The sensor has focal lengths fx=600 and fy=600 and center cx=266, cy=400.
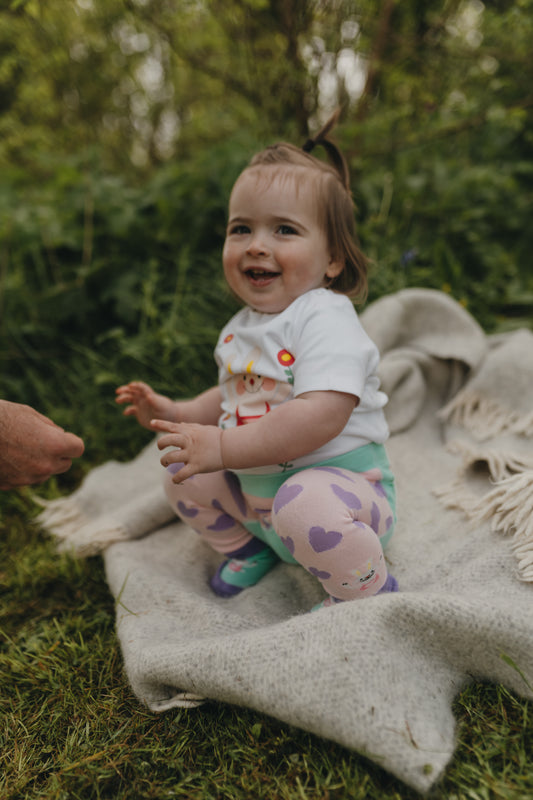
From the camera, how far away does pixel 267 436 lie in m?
1.33

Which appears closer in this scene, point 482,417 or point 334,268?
point 334,268

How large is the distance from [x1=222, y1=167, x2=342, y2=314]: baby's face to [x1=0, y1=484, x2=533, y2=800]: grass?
0.96 metres

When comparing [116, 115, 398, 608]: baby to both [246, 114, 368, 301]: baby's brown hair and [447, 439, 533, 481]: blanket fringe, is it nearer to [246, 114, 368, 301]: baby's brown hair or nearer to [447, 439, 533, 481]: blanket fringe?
[246, 114, 368, 301]: baby's brown hair

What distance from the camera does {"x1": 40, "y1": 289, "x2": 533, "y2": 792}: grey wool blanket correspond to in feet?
3.71

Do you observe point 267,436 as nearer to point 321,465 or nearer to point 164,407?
point 321,465

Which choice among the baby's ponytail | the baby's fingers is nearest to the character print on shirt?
the baby's fingers

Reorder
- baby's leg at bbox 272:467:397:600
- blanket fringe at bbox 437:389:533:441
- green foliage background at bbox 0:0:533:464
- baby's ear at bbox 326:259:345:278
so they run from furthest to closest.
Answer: green foliage background at bbox 0:0:533:464, blanket fringe at bbox 437:389:533:441, baby's ear at bbox 326:259:345:278, baby's leg at bbox 272:467:397:600

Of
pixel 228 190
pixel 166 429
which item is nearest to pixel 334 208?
pixel 166 429

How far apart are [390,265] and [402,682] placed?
2.05 m

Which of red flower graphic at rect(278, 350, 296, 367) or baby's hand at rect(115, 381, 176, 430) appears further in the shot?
baby's hand at rect(115, 381, 176, 430)

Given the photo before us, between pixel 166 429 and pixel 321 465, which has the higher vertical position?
pixel 166 429

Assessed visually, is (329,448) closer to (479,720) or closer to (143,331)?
(479,720)

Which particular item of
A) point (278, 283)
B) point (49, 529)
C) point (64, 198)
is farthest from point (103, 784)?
point (64, 198)

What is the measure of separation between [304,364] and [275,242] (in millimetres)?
326
